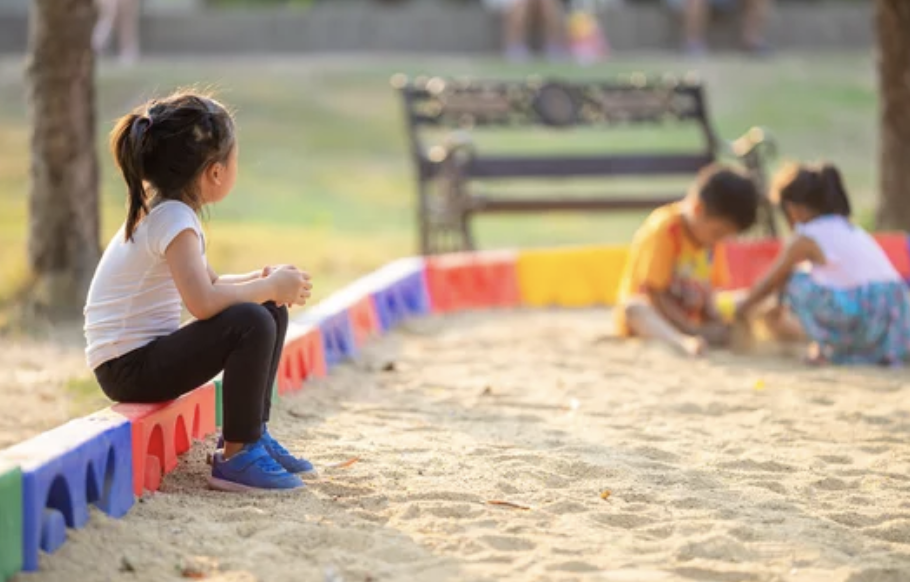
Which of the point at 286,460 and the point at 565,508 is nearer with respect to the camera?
the point at 565,508

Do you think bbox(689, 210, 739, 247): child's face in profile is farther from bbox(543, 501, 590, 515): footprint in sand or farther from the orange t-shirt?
bbox(543, 501, 590, 515): footprint in sand

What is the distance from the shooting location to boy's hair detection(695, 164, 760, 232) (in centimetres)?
600

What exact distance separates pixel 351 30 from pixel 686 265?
46.8 feet

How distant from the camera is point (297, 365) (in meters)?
4.92

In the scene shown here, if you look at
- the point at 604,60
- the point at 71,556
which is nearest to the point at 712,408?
the point at 71,556

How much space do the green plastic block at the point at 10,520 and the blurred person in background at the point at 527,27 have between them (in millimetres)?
16376

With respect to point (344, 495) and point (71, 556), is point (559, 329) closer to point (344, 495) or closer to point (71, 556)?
point (344, 495)

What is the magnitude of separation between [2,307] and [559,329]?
2.83m

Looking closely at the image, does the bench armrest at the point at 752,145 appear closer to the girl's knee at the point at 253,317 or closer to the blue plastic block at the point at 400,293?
the blue plastic block at the point at 400,293

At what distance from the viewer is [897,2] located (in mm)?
8328

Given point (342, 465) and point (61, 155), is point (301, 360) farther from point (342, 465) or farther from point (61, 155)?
point (61, 155)

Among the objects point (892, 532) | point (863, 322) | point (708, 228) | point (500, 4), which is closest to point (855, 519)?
point (892, 532)

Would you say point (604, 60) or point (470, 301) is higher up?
point (604, 60)

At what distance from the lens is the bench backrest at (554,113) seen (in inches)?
362
